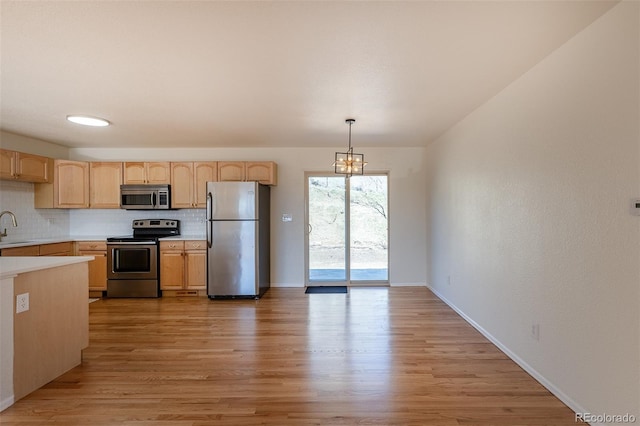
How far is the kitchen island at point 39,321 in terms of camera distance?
6.92 ft

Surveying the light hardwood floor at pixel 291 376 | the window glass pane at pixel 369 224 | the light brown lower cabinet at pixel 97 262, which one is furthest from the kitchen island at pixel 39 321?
the window glass pane at pixel 369 224

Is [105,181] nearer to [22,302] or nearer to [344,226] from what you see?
[22,302]

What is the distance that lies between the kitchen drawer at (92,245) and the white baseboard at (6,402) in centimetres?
316

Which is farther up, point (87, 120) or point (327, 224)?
point (87, 120)

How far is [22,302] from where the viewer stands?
2.21m

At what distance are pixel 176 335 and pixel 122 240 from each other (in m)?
2.35

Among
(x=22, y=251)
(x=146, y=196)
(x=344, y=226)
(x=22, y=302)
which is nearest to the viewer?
(x=22, y=302)

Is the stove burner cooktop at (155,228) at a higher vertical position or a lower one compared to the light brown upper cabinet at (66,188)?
lower

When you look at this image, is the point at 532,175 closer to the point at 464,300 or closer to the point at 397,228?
the point at 464,300

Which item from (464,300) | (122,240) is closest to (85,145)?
(122,240)

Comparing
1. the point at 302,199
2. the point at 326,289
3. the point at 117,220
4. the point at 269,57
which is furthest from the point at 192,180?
the point at 269,57

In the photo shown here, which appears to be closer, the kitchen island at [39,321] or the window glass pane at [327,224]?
the kitchen island at [39,321]

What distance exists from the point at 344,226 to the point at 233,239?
194 centimetres

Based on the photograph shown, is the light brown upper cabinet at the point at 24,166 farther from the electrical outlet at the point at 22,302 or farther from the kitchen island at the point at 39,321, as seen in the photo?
the electrical outlet at the point at 22,302
